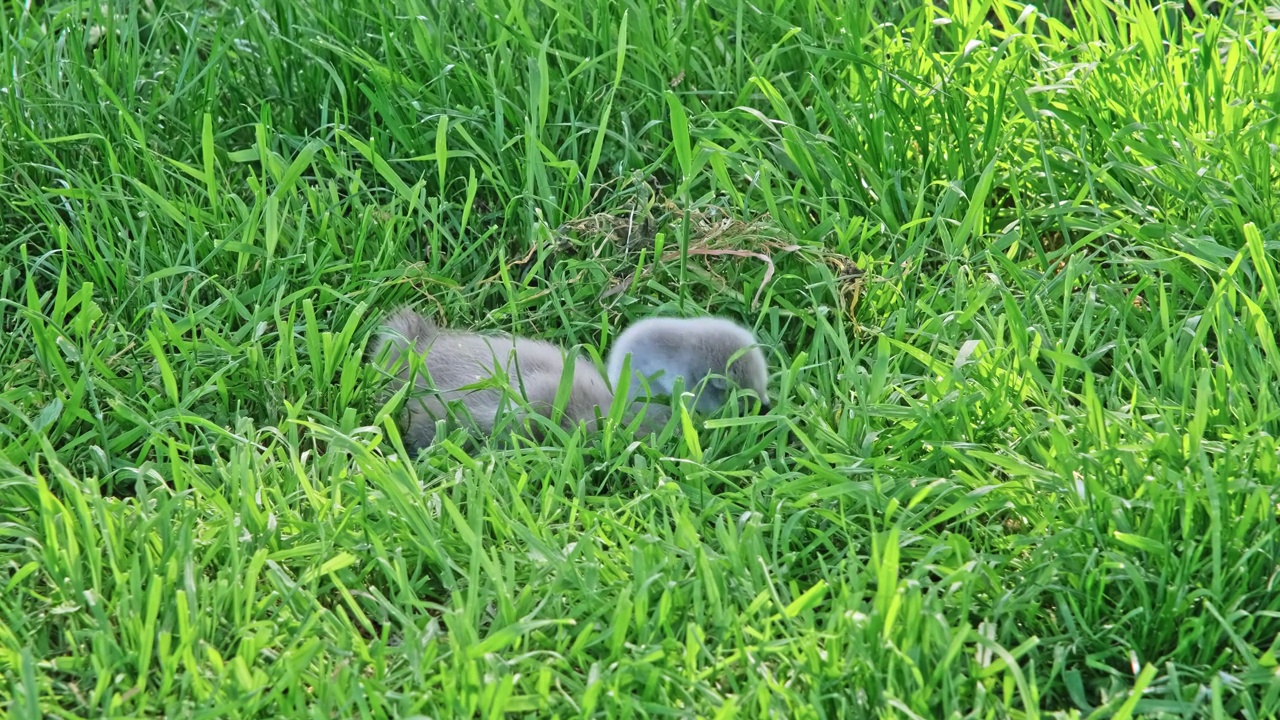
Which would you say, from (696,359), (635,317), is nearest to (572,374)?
(696,359)

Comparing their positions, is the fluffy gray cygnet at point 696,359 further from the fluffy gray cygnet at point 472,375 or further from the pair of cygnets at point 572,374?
the fluffy gray cygnet at point 472,375

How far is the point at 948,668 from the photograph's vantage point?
7.30 feet

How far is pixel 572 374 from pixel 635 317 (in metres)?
0.54

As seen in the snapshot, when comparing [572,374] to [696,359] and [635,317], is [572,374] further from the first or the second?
[635,317]

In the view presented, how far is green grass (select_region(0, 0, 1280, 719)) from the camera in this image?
2318mm

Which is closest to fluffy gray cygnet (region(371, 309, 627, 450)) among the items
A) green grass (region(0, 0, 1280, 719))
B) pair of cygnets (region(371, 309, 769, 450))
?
pair of cygnets (region(371, 309, 769, 450))

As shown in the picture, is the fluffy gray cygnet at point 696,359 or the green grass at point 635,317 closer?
the green grass at point 635,317

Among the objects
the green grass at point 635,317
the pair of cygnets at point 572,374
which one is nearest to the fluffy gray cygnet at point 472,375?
the pair of cygnets at point 572,374

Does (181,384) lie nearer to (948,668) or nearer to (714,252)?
(714,252)

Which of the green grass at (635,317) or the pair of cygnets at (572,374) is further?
the pair of cygnets at (572,374)

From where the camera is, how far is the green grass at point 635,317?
232 cm

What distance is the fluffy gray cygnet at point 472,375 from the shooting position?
3.08 metres

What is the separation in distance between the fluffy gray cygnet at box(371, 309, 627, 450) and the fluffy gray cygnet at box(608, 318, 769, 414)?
0.38 ft

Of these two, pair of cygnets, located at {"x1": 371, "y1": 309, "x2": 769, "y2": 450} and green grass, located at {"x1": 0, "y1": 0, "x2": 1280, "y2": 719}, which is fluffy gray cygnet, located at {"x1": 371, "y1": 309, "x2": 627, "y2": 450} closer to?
pair of cygnets, located at {"x1": 371, "y1": 309, "x2": 769, "y2": 450}
